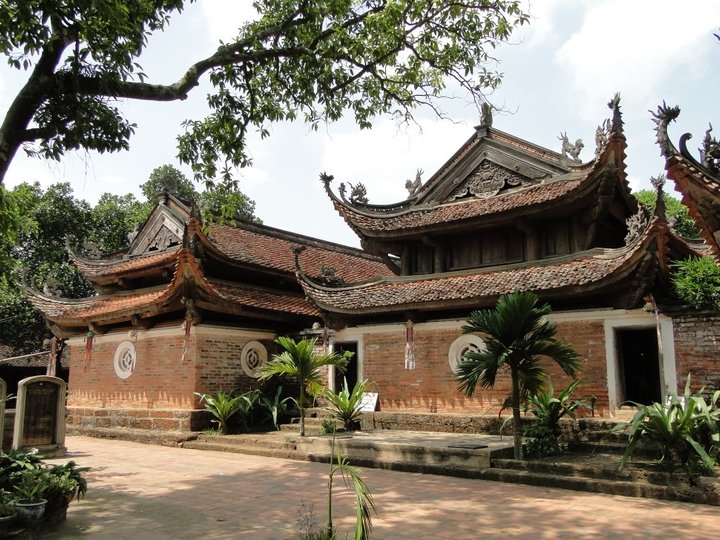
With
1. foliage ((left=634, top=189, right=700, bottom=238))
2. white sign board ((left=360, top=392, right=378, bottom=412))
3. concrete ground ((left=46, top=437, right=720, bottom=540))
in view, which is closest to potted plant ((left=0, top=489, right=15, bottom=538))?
concrete ground ((left=46, top=437, right=720, bottom=540))

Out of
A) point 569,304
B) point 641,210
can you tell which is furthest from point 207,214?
point 641,210

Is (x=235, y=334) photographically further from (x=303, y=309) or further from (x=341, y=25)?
(x=341, y=25)

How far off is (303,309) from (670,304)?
9684 mm

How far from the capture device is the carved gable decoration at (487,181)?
14.5 metres

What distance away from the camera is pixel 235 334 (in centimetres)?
1511

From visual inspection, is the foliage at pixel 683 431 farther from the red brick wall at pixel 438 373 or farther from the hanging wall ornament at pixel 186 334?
the hanging wall ornament at pixel 186 334

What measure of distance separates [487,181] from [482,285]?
3.50 m

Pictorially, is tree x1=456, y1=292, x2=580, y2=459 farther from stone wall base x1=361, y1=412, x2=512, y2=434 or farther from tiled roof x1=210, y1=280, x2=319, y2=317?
tiled roof x1=210, y1=280, x2=319, y2=317

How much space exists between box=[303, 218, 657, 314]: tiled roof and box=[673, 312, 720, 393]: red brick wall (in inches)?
52.6

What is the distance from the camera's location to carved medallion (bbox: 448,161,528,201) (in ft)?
47.8

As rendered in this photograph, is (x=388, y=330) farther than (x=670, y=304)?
Yes

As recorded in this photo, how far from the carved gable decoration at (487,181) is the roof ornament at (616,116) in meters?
3.18

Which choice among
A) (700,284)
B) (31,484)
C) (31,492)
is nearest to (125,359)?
(31,484)

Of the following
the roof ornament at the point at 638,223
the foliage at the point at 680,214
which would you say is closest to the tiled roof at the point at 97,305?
the roof ornament at the point at 638,223
